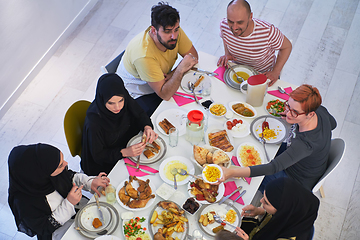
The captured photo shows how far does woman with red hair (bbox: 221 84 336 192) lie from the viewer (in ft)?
6.74

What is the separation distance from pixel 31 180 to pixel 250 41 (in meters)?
2.10

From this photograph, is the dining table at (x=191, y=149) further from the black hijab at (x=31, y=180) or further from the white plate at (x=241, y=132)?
the black hijab at (x=31, y=180)

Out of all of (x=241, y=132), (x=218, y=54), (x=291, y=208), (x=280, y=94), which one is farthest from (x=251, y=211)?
(x=218, y=54)

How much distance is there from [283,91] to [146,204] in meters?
1.46

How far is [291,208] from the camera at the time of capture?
187cm

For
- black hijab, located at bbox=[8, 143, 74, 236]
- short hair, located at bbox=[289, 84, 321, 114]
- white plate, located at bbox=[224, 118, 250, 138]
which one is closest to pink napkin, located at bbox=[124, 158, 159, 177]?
black hijab, located at bbox=[8, 143, 74, 236]

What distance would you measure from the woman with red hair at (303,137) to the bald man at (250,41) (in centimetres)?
62

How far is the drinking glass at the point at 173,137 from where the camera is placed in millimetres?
2246

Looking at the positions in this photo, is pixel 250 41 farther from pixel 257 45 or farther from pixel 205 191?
pixel 205 191

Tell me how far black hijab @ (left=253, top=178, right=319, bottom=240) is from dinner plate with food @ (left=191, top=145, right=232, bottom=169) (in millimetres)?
339

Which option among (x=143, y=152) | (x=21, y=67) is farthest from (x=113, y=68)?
(x=21, y=67)

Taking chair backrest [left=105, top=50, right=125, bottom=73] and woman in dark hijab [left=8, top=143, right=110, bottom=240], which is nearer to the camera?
woman in dark hijab [left=8, top=143, right=110, bottom=240]

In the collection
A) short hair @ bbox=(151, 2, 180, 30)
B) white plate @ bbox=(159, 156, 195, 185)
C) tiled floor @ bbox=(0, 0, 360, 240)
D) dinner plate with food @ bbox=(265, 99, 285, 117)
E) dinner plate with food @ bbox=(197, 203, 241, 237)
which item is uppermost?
short hair @ bbox=(151, 2, 180, 30)

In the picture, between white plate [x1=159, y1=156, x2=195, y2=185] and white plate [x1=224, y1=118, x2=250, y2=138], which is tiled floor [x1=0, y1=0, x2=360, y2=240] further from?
white plate [x1=159, y1=156, x2=195, y2=185]
